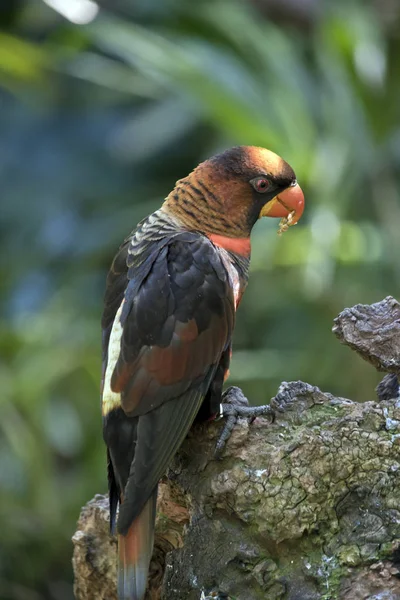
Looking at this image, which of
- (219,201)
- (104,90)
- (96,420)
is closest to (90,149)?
(104,90)

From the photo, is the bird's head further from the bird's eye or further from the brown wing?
the brown wing

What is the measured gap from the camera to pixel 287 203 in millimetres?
3164

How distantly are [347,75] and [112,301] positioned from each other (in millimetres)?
3070

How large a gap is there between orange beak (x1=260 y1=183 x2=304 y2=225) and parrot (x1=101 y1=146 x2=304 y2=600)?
84 millimetres

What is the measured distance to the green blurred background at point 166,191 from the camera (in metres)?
4.87

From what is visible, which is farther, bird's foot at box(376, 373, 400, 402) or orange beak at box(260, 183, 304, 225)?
orange beak at box(260, 183, 304, 225)

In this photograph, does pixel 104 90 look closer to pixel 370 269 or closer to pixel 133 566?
pixel 370 269

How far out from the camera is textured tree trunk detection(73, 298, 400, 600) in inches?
90.1

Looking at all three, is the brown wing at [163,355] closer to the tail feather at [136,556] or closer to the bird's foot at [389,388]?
the tail feather at [136,556]

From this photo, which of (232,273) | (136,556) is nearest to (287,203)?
(232,273)

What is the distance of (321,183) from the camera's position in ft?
16.8

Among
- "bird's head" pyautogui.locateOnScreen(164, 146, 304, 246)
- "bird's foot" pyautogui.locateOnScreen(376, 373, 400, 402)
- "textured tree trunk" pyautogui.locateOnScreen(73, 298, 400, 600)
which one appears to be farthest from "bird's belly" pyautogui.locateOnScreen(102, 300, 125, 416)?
"bird's foot" pyautogui.locateOnScreen(376, 373, 400, 402)

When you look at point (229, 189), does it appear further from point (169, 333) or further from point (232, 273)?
point (169, 333)

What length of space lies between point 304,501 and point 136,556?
0.50 meters
